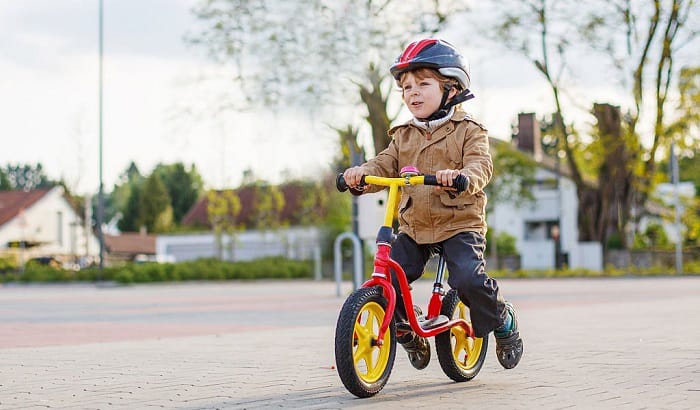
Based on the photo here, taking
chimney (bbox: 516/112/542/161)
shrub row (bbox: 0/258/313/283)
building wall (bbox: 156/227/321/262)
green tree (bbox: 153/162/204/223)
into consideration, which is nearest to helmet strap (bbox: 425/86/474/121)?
building wall (bbox: 156/227/321/262)

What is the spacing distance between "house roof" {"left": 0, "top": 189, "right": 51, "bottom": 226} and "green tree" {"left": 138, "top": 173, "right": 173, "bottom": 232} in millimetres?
16260

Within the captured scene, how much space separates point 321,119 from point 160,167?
7802 cm

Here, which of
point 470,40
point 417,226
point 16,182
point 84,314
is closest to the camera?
point 417,226

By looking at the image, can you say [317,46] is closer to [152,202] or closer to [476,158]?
[476,158]

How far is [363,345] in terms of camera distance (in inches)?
191

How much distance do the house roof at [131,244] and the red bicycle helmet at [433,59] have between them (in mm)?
85074

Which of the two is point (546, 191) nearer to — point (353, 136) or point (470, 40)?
point (470, 40)

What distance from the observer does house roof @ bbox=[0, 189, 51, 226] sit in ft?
233

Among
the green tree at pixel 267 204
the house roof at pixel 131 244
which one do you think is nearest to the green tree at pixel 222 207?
the green tree at pixel 267 204

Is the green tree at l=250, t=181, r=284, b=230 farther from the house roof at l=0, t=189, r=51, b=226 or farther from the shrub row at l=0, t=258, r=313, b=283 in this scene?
the house roof at l=0, t=189, r=51, b=226

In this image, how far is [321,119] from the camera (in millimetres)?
25484

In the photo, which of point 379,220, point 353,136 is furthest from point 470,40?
point 379,220

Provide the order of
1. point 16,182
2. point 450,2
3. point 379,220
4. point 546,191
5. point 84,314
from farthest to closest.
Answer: point 16,182
point 546,191
point 450,2
point 379,220
point 84,314

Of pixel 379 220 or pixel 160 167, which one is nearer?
pixel 379 220
